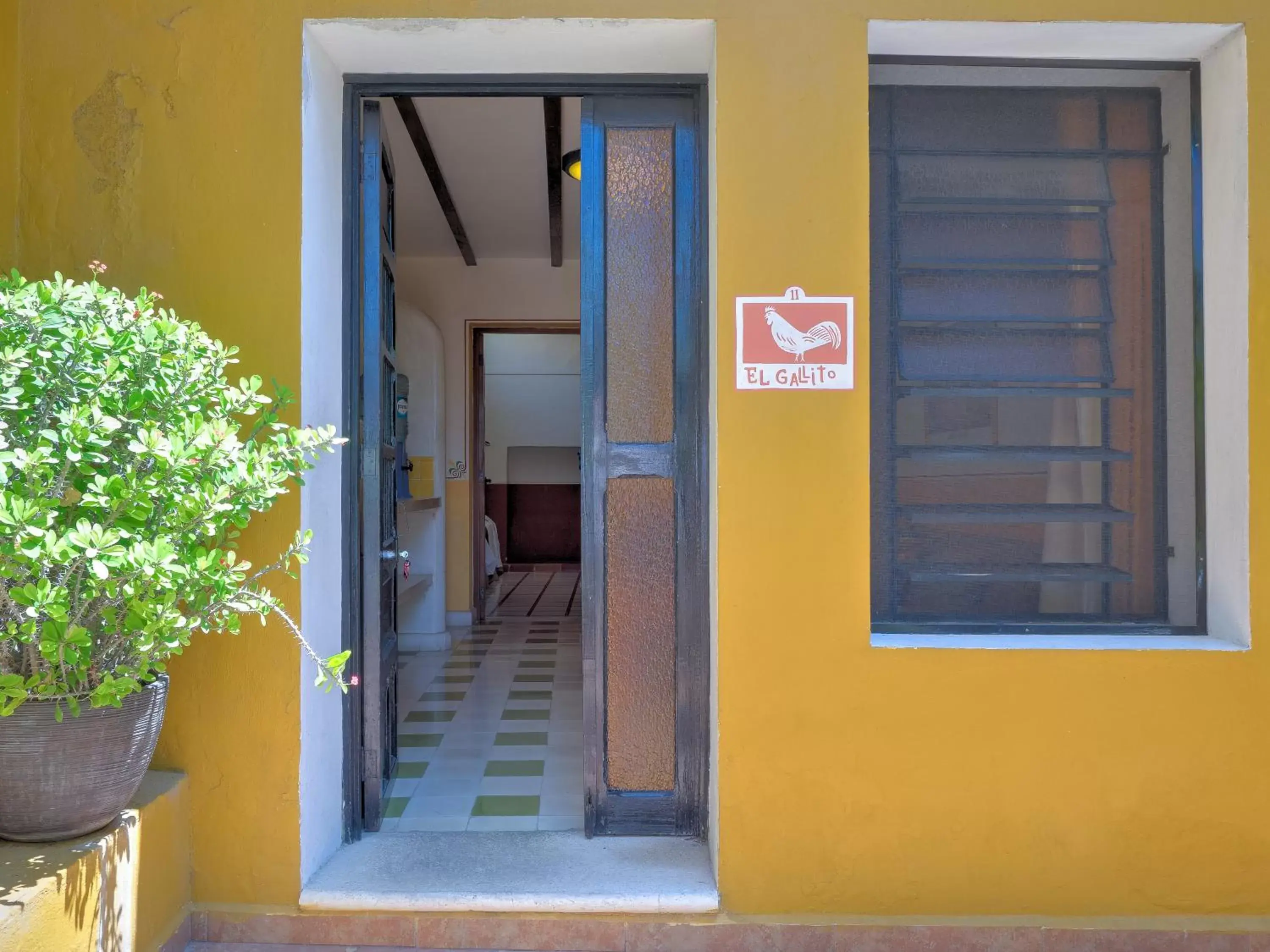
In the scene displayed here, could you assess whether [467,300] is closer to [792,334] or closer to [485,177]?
[485,177]

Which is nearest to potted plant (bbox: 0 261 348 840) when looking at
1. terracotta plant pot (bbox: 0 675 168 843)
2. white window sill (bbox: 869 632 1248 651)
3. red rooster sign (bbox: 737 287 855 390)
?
terracotta plant pot (bbox: 0 675 168 843)

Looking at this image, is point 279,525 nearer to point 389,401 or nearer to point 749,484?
point 389,401

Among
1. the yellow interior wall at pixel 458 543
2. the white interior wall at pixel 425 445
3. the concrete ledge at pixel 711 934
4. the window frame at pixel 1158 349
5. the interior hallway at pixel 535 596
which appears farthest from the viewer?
the interior hallway at pixel 535 596

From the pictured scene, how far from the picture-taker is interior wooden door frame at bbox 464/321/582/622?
284 inches

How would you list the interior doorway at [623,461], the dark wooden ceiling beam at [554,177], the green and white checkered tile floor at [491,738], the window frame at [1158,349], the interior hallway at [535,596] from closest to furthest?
the window frame at [1158,349]
the interior doorway at [623,461]
the green and white checkered tile floor at [491,738]
the dark wooden ceiling beam at [554,177]
the interior hallway at [535,596]

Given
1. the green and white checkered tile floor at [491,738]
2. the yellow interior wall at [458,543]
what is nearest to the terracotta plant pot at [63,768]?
the green and white checkered tile floor at [491,738]

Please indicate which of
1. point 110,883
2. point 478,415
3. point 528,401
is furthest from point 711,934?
point 528,401

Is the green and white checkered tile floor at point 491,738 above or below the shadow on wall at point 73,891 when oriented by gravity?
below

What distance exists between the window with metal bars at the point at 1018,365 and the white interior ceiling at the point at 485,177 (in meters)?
1.68

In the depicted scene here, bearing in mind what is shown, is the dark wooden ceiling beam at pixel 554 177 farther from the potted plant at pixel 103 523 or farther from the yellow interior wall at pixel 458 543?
the yellow interior wall at pixel 458 543

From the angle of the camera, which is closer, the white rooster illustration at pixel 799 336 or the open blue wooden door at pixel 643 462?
the white rooster illustration at pixel 799 336

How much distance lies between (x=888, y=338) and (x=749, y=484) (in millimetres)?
669

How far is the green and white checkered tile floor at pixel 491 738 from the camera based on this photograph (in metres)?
3.18

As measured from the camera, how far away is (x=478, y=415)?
7355 mm
